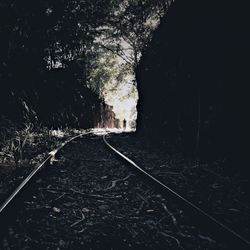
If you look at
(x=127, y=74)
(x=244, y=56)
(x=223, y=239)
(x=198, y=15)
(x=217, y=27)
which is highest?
(x=127, y=74)

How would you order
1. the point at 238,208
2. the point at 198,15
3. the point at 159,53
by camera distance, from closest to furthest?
1. the point at 238,208
2. the point at 198,15
3. the point at 159,53

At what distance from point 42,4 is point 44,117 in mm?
8224

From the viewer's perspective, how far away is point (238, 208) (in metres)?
4.05

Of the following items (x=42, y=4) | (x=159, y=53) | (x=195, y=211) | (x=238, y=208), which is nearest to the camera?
(x=195, y=211)

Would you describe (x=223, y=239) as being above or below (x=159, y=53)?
below

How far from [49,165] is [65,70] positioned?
9.29 metres

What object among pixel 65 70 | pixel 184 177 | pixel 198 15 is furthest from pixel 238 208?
pixel 65 70

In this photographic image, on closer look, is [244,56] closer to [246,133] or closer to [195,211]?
[246,133]

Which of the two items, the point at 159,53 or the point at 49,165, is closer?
the point at 49,165

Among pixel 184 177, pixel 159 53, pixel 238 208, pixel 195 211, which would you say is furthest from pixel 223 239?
pixel 159 53

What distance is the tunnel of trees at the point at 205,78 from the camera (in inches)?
256

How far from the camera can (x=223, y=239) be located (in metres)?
2.93

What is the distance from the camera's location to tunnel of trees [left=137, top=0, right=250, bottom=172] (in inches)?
256

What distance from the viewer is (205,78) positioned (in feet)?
26.3
